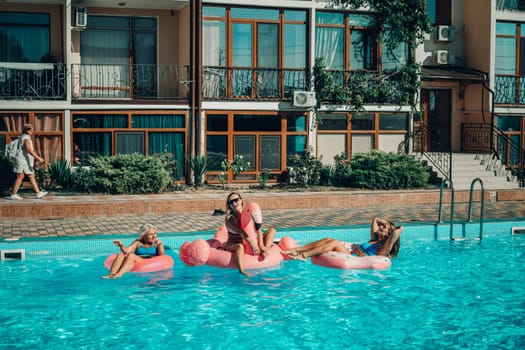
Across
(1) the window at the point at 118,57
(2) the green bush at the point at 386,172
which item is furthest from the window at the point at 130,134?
(2) the green bush at the point at 386,172

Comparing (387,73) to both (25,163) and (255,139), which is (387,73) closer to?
(255,139)

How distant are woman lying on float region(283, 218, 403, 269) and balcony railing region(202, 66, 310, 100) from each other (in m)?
10.7

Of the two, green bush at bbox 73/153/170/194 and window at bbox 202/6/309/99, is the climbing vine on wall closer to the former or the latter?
window at bbox 202/6/309/99

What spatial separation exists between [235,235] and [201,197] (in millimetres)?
6277

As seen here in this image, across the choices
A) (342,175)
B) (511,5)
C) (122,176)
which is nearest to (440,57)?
(511,5)

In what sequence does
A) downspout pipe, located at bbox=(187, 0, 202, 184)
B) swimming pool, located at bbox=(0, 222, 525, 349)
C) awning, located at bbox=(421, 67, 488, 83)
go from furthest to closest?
awning, located at bbox=(421, 67, 488, 83) < downspout pipe, located at bbox=(187, 0, 202, 184) < swimming pool, located at bbox=(0, 222, 525, 349)

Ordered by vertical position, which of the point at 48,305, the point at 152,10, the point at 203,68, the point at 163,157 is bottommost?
the point at 48,305

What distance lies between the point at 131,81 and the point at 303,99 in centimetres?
544

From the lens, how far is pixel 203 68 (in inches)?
922

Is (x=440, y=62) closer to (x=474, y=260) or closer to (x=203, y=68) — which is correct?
(x=203, y=68)

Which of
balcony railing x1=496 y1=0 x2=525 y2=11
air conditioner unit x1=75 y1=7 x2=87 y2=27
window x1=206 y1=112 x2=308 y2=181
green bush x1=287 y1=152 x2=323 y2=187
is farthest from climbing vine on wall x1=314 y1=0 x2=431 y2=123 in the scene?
air conditioner unit x1=75 y1=7 x2=87 y2=27

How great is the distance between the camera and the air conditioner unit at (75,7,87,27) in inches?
870

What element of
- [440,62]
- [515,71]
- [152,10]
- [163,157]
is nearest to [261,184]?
[163,157]

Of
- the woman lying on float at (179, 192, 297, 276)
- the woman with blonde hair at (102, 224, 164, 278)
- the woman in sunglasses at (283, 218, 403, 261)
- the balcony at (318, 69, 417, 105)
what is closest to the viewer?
the woman with blonde hair at (102, 224, 164, 278)
